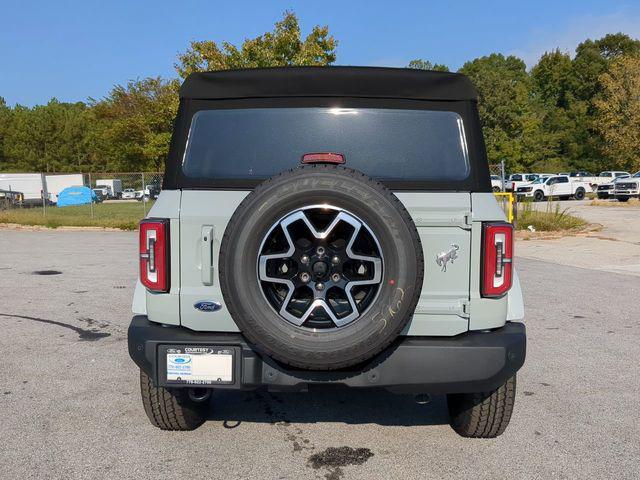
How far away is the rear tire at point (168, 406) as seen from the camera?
344 cm

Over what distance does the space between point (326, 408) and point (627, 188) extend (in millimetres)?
34545

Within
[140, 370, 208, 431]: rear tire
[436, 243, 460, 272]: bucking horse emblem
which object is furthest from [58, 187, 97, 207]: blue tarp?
[436, 243, 460, 272]: bucking horse emblem

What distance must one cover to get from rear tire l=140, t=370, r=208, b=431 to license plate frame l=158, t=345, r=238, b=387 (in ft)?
1.64

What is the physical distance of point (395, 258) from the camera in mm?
2662

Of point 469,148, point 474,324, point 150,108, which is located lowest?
point 474,324

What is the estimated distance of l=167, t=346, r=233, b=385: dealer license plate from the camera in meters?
2.91

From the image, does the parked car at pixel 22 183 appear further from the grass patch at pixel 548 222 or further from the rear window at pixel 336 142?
the rear window at pixel 336 142

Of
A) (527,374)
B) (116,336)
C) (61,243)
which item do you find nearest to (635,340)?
(527,374)

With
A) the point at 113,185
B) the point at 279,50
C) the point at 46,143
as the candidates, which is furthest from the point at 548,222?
the point at 46,143

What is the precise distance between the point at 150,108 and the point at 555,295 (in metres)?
44.6

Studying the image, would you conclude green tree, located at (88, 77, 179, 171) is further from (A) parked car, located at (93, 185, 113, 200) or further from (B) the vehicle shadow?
(B) the vehicle shadow

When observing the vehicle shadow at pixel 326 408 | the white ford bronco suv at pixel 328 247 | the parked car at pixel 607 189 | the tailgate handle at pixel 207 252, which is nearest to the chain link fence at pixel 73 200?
the vehicle shadow at pixel 326 408

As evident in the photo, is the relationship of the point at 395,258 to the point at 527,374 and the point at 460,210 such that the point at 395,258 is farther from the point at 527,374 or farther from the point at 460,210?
the point at 527,374

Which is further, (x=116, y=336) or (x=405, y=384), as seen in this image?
(x=116, y=336)
